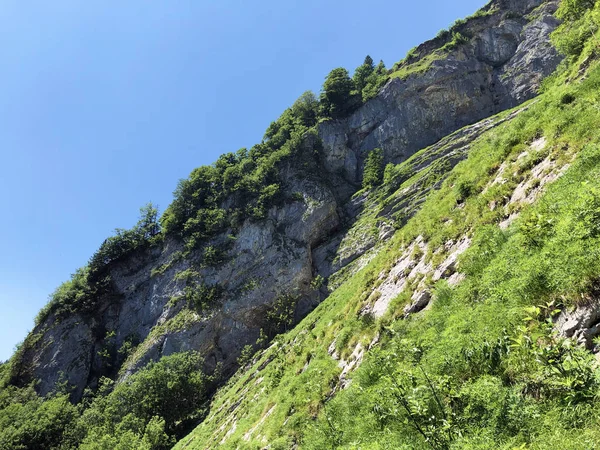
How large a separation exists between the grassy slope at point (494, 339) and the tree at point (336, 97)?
6714 centimetres

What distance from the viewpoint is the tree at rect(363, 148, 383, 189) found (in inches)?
2350

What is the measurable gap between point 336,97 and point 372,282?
70443 mm

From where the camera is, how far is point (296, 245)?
5519cm

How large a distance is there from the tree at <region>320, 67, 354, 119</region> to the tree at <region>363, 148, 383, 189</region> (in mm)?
17321

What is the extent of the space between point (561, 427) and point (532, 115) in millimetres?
12534

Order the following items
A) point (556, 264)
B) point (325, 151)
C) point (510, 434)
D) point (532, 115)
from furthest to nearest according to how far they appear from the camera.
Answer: point (325, 151) < point (532, 115) < point (556, 264) < point (510, 434)

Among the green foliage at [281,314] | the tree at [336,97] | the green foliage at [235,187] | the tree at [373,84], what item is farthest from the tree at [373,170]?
the green foliage at [281,314]

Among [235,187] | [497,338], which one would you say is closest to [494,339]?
[497,338]

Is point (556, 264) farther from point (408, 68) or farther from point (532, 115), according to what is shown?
point (408, 68)

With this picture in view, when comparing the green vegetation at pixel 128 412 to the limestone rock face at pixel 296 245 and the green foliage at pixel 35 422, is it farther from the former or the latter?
the limestone rock face at pixel 296 245

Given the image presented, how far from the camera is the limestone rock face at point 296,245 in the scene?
166ft

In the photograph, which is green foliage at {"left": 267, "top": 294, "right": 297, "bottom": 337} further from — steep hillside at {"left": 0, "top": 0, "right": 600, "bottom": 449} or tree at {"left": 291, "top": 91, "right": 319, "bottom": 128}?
tree at {"left": 291, "top": 91, "right": 319, "bottom": 128}

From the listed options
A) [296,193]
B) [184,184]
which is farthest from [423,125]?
[184,184]

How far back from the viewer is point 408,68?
71500mm
